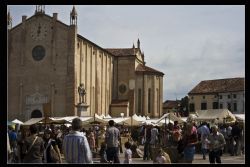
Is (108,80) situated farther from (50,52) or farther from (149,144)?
(149,144)

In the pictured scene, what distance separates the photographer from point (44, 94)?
5544 cm

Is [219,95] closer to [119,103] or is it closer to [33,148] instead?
[119,103]

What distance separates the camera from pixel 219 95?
8400cm

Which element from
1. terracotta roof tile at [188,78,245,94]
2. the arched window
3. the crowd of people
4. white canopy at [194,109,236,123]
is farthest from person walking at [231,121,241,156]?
terracotta roof tile at [188,78,245,94]

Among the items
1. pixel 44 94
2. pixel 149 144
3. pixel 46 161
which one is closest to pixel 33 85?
pixel 44 94

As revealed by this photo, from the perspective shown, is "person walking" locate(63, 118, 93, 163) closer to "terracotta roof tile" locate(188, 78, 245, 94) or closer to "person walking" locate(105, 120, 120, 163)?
"person walking" locate(105, 120, 120, 163)

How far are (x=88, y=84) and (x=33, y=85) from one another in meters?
6.68

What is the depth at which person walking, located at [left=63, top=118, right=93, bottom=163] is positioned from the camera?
349 inches

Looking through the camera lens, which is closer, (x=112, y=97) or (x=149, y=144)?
(x=149, y=144)

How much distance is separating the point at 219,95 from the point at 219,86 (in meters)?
2.03

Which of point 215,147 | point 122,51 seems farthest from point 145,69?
point 215,147

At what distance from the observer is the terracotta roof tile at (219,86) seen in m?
82.4

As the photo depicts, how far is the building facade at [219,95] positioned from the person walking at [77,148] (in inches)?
2885

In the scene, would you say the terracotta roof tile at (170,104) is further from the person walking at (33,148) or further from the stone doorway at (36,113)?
the person walking at (33,148)
